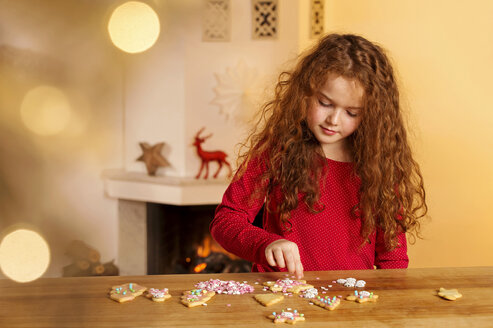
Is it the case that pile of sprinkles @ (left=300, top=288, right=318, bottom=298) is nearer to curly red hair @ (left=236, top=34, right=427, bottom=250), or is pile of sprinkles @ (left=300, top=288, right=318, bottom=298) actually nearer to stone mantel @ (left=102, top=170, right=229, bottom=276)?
curly red hair @ (left=236, top=34, right=427, bottom=250)

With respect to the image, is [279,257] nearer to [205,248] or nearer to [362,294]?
[362,294]

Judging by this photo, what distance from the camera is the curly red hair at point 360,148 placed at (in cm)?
106

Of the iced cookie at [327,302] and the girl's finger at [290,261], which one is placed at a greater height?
the girl's finger at [290,261]

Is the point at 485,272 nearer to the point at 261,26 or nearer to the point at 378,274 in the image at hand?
the point at 378,274

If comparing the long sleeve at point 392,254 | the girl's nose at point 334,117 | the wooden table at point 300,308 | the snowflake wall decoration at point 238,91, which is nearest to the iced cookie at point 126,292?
the wooden table at point 300,308

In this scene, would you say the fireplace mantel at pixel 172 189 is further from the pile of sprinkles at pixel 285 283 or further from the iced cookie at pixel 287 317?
the iced cookie at pixel 287 317

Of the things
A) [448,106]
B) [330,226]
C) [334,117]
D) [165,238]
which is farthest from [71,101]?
[165,238]

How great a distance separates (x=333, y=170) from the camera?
1181 millimetres

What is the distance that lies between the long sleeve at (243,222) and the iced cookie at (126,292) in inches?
10.3

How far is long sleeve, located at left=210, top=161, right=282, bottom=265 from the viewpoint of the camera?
90cm

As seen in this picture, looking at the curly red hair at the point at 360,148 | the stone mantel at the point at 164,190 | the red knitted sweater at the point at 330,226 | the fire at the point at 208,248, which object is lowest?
the fire at the point at 208,248

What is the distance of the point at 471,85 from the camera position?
2197mm

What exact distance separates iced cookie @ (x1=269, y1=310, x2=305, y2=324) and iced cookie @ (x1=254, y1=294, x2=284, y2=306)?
1.6 inches

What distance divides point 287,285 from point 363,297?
12 cm
